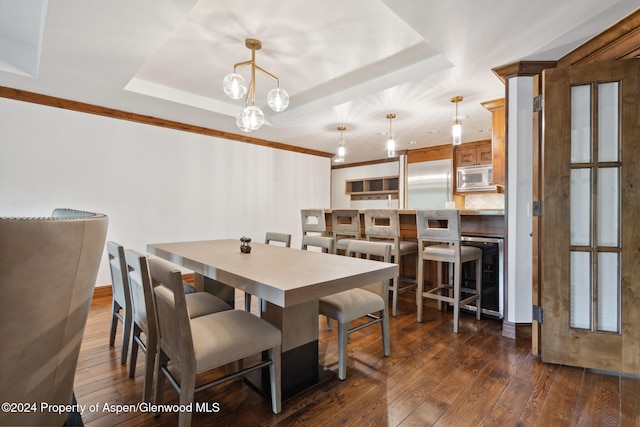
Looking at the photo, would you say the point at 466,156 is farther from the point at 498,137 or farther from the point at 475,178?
the point at 498,137

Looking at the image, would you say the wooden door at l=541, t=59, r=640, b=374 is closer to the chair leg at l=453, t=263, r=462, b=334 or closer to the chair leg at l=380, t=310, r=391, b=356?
the chair leg at l=453, t=263, r=462, b=334

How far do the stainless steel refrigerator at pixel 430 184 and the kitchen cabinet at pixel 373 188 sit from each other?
0.51 metres

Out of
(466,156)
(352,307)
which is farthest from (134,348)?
(466,156)

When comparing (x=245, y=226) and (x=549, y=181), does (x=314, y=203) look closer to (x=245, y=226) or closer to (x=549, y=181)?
(x=245, y=226)

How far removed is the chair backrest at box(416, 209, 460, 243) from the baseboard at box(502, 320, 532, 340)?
800mm

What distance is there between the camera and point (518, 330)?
2480 mm

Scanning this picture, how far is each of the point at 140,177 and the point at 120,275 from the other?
7.81 feet

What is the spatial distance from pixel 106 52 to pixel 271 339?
244 cm

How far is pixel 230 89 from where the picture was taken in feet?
7.22

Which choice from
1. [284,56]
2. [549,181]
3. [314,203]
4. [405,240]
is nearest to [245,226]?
[314,203]

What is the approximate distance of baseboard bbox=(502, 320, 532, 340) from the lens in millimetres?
2467

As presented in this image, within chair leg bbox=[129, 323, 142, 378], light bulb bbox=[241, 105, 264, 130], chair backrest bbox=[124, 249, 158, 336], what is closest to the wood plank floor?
chair leg bbox=[129, 323, 142, 378]

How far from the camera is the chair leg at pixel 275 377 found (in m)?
1.49

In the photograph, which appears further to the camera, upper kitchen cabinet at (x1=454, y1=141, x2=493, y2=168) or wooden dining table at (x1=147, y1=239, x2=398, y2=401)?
upper kitchen cabinet at (x1=454, y1=141, x2=493, y2=168)
